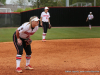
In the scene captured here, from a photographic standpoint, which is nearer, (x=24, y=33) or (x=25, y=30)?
(x=25, y=30)

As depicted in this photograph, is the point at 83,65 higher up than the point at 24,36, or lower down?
lower down

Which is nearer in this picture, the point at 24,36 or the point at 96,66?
the point at 24,36

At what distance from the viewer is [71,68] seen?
19.5 feet

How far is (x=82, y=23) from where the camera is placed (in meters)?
28.6

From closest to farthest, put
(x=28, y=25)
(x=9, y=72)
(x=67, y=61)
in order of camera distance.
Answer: (x=28, y=25), (x=9, y=72), (x=67, y=61)

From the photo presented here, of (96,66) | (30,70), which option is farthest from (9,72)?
(96,66)

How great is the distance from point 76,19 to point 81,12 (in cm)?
136

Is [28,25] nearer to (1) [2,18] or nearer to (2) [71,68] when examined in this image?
(2) [71,68]

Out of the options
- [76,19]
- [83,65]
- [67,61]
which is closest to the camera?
[83,65]

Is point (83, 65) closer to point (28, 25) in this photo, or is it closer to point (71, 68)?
point (71, 68)

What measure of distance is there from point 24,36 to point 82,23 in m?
24.0

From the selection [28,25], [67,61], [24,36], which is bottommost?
[67,61]

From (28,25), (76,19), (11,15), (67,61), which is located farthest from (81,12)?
(28,25)

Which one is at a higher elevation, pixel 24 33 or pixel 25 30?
pixel 25 30
